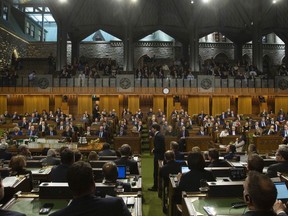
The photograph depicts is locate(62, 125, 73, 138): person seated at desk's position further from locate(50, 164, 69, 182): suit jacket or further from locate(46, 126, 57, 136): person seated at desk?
locate(50, 164, 69, 182): suit jacket

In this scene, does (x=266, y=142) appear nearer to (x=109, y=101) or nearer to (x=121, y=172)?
(x=121, y=172)

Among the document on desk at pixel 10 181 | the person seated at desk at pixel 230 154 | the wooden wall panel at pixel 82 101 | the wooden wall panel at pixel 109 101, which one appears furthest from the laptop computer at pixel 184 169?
the wooden wall panel at pixel 82 101

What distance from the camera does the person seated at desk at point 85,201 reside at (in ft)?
6.73

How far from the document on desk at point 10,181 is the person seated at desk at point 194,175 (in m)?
2.28

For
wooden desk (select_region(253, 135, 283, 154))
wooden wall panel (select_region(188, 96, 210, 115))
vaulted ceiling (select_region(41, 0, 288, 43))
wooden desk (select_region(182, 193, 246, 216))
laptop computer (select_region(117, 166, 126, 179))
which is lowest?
wooden desk (select_region(253, 135, 283, 154))

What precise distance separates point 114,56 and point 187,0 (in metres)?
8.41

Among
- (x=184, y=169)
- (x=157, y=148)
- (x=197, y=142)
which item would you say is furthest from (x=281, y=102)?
(x=184, y=169)

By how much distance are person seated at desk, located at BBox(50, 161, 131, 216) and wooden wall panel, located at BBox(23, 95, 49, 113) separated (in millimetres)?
20554

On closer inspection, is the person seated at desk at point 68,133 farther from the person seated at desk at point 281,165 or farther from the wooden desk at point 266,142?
the person seated at desk at point 281,165

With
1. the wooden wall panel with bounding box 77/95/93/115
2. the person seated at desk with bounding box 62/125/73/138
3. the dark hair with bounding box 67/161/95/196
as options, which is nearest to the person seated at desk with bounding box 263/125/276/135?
the person seated at desk with bounding box 62/125/73/138

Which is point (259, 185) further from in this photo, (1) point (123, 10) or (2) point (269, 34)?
(2) point (269, 34)

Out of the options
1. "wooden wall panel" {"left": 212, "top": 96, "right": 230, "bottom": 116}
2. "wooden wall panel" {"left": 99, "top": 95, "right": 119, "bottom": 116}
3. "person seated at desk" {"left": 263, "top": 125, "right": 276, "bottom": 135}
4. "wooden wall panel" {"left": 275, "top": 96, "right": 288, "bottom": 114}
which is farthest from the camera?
"wooden wall panel" {"left": 275, "top": 96, "right": 288, "bottom": 114}

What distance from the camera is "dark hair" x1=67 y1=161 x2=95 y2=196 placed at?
2139mm

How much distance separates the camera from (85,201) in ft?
6.85
